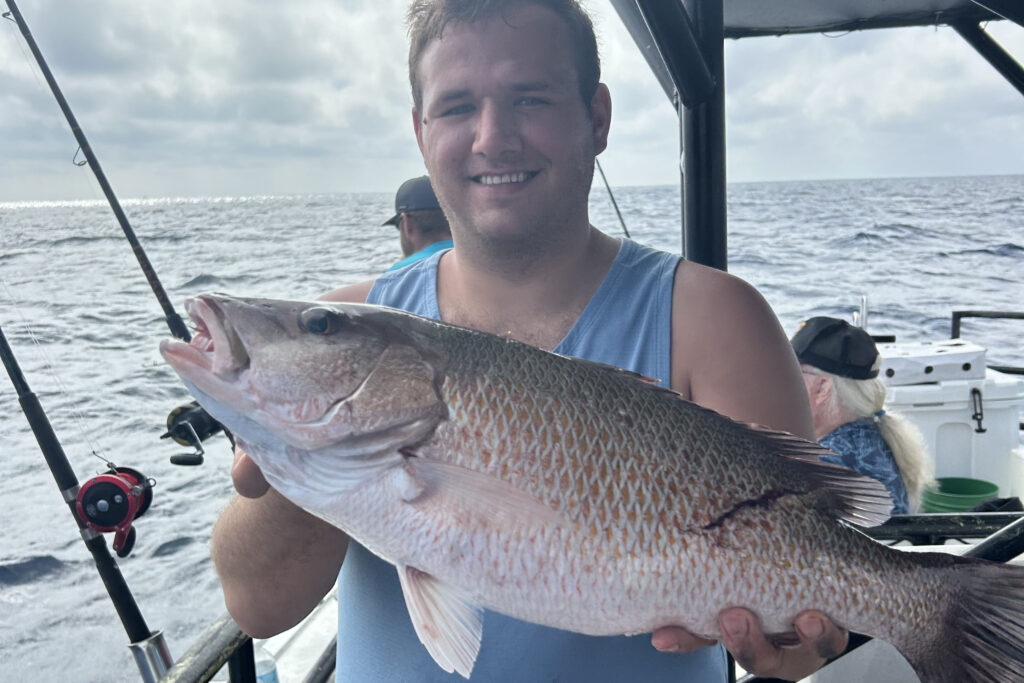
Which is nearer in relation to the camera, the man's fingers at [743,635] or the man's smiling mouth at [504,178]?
the man's fingers at [743,635]

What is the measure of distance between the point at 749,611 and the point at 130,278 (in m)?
21.6

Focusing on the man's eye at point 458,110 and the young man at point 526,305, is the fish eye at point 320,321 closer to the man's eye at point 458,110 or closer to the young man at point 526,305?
the young man at point 526,305

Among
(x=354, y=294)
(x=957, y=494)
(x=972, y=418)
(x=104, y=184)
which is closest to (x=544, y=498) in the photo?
(x=354, y=294)

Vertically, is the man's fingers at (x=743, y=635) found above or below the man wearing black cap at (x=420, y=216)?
below

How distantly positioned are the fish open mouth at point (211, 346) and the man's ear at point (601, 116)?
1.00 m

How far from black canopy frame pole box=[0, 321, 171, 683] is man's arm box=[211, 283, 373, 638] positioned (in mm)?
850

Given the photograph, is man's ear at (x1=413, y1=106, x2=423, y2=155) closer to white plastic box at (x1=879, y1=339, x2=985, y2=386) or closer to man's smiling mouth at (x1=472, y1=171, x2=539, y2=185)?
man's smiling mouth at (x1=472, y1=171, x2=539, y2=185)

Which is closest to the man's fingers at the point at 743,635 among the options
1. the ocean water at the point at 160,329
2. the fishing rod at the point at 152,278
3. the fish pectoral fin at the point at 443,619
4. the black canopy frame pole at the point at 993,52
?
the fish pectoral fin at the point at 443,619

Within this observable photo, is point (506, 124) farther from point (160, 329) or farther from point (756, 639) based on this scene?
point (160, 329)

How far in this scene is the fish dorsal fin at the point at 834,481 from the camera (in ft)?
4.52

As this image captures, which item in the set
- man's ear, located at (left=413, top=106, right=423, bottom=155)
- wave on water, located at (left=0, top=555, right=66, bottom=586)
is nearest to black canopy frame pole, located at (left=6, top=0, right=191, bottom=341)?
man's ear, located at (left=413, top=106, right=423, bottom=155)

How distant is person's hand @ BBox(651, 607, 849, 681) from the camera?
124cm

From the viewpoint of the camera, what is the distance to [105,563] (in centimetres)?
253

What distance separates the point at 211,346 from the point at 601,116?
1.11 m
